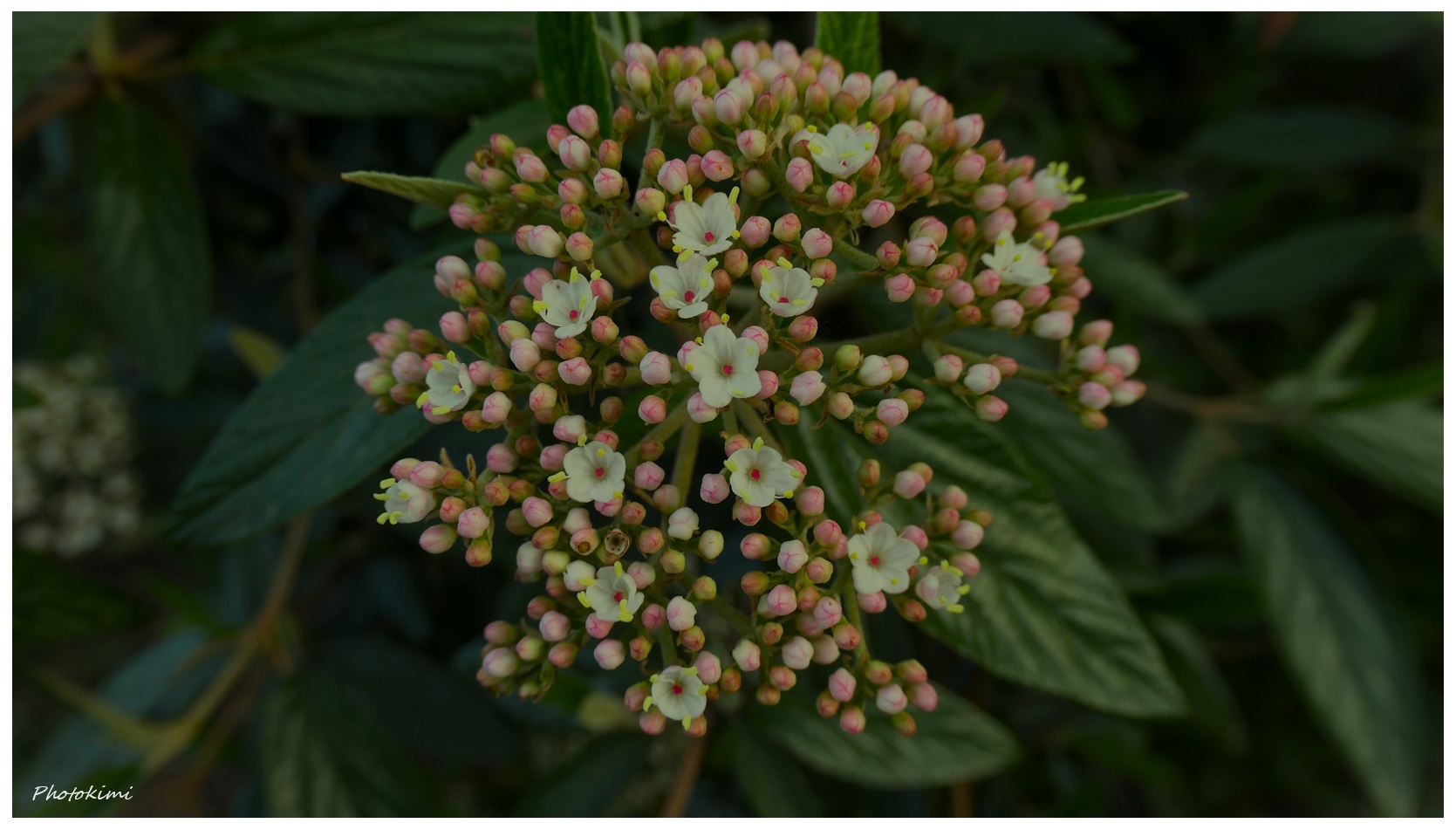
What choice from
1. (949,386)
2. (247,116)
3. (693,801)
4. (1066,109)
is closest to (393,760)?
(693,801)

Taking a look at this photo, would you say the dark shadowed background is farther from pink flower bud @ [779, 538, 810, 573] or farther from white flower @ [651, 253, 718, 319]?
pink flower bud @ [779, 538, 810, 573]

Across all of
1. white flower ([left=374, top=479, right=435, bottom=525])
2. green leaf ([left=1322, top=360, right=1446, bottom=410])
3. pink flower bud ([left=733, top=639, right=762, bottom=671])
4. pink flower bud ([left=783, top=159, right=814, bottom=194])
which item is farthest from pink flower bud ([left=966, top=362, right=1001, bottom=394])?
green leaf ([left=1322, top=360, right=1446, bottom=410])

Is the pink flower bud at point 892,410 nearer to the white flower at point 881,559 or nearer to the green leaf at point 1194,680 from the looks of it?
the white flower at point 881,559

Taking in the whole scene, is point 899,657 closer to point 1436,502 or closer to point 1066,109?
point 1436,502

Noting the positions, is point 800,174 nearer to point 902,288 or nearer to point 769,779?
point 902,288

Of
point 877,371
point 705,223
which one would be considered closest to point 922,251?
point 877,371
